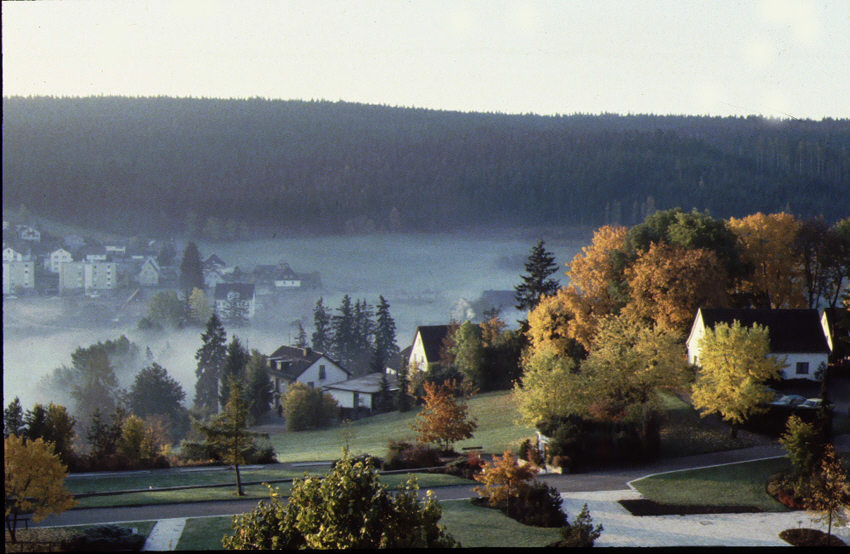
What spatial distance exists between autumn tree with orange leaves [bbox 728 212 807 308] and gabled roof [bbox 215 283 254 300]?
4158cm

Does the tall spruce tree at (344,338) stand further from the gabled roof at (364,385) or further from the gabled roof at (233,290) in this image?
the gabled roof at (233,290)

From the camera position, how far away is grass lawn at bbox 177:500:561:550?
13.0 meters

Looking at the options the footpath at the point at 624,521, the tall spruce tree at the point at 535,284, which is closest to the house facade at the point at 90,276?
the tall spruce tree at the point at 535,284

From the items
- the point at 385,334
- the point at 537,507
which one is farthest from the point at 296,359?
the point at 537,507

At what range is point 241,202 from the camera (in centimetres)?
7562

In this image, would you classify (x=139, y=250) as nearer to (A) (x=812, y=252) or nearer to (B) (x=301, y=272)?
(B) (x=301, y=272)

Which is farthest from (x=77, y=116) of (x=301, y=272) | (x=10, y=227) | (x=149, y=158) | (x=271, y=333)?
(x=271, y=333)

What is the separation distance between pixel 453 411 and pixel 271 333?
4042 cm

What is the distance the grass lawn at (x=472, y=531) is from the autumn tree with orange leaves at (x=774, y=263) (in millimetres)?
22719

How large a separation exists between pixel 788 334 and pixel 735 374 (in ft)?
17.0

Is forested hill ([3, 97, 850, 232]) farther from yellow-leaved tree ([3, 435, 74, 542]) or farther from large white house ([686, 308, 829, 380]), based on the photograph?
yellow-leaved tree ([3, 435, 74, 542])

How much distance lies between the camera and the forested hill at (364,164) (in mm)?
61062

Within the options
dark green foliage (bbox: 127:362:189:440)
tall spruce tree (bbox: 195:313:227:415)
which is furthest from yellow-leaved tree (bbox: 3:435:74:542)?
tall spruce tree (bbox: 195:313:227:415)

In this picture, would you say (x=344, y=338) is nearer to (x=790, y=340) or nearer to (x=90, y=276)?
(x=90, y=276)
